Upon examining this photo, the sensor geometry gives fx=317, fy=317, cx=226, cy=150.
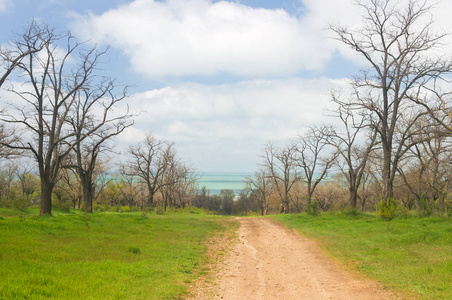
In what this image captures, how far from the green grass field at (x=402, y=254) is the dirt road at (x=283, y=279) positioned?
0.58 m

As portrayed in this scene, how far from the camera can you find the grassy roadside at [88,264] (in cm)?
567

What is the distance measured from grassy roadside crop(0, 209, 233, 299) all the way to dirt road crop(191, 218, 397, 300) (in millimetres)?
849

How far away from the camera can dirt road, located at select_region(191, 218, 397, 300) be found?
649cm

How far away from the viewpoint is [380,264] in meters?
8.71

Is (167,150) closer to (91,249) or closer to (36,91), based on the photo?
(36,91)

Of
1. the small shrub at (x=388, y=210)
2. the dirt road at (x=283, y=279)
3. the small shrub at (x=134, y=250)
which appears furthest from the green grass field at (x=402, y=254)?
the small shrub at (x=134, y=250)

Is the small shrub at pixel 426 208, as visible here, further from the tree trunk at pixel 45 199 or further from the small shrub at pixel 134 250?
the tree trunk at pixel 45 199

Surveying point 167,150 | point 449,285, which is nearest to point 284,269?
point 449,285

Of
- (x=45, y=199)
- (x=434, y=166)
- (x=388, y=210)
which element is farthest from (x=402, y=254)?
(x=434, y=166)

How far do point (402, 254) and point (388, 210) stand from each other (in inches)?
358

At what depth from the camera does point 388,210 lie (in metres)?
17.7

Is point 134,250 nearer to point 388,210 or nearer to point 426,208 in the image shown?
point 388,210

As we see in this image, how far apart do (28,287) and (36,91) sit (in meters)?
17.4

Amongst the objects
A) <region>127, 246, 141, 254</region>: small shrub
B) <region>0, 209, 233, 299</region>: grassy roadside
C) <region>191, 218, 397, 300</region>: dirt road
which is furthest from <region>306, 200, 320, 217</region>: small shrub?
<region>127, 246, 141, 254</region>: small shrub
